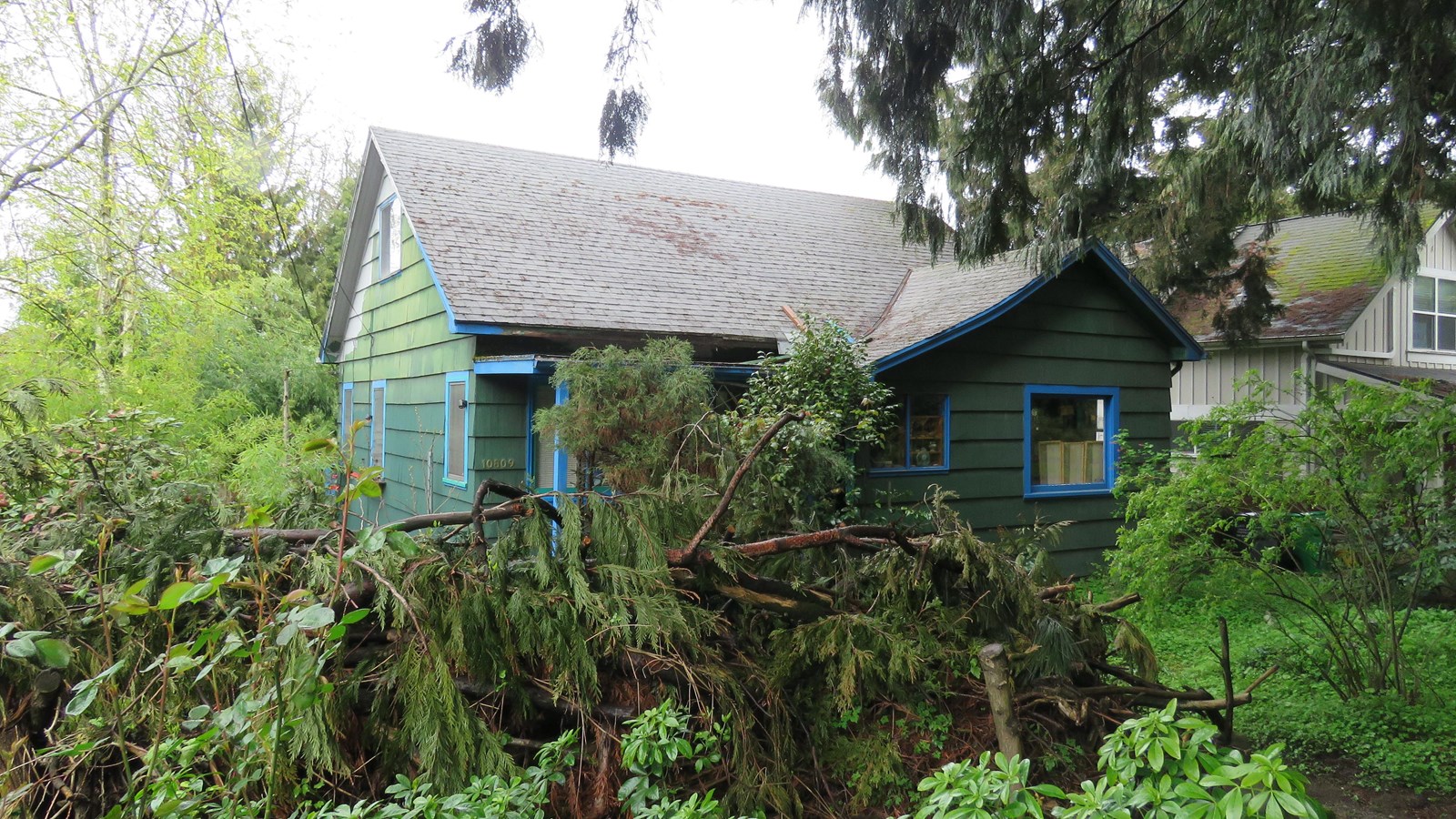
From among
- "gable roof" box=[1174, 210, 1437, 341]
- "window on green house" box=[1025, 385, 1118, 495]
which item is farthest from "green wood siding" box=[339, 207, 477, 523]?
"gable roof" box=[1174, 210, 1437, 341]

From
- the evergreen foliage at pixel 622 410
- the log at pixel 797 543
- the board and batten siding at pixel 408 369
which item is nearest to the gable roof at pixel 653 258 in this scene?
the board and batten siding at pixel 408 369

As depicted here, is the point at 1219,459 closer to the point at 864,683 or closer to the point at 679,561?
the point at 864,683

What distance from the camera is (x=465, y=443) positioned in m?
9.06

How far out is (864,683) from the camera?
3641 mm

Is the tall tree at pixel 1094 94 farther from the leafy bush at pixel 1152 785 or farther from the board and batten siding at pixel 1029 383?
the leafy bush at pixel 1152 785

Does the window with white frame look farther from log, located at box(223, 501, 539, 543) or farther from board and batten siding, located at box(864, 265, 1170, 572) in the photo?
log, located at box(223, 501, 539, 543)

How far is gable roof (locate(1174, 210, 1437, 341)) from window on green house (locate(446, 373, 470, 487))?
984 centimetres

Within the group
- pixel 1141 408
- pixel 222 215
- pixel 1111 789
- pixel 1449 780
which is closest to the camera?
pixel 1111 789

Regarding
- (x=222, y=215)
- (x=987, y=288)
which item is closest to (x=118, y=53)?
(x=222, y=215)

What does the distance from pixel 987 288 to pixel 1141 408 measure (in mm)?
2689

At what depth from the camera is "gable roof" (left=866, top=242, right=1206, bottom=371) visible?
8.41 m

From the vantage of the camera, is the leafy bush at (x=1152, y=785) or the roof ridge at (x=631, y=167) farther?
the roof ridge at (x=631, y=167)

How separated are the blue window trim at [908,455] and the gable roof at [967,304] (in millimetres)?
685

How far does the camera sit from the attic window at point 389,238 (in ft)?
37.0
